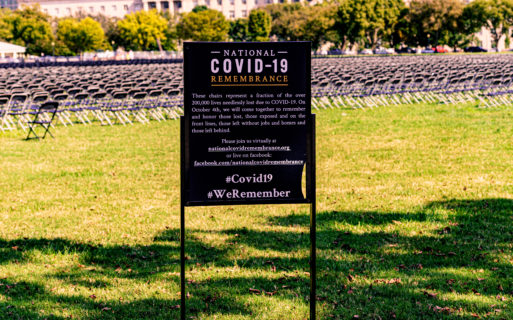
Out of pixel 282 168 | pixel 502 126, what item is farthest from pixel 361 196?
pixel 502 126

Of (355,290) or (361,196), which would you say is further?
(361,196)

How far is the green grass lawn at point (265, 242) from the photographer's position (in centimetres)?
527

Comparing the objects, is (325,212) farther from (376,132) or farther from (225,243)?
(376,132)

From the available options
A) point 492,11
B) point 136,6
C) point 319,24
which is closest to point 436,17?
point 492,11

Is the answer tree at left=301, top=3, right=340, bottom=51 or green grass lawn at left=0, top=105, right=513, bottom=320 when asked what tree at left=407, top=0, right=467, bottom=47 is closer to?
tree at left=301, top=3, right=340, bottom=51

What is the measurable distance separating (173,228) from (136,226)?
44 centimetres

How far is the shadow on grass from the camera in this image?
5.18m

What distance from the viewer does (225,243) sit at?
6953 mm

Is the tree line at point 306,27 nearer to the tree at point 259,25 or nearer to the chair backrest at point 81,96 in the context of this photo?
the tree at point 259,25

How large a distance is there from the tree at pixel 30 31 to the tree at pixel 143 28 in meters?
10.7

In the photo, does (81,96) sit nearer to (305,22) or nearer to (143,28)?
(143,28)

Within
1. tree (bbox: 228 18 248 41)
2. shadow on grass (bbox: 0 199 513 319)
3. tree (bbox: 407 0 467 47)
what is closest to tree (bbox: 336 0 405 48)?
tree (bbox: 407 0 467 47)

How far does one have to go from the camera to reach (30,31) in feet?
312

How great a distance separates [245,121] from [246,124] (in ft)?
0.07
